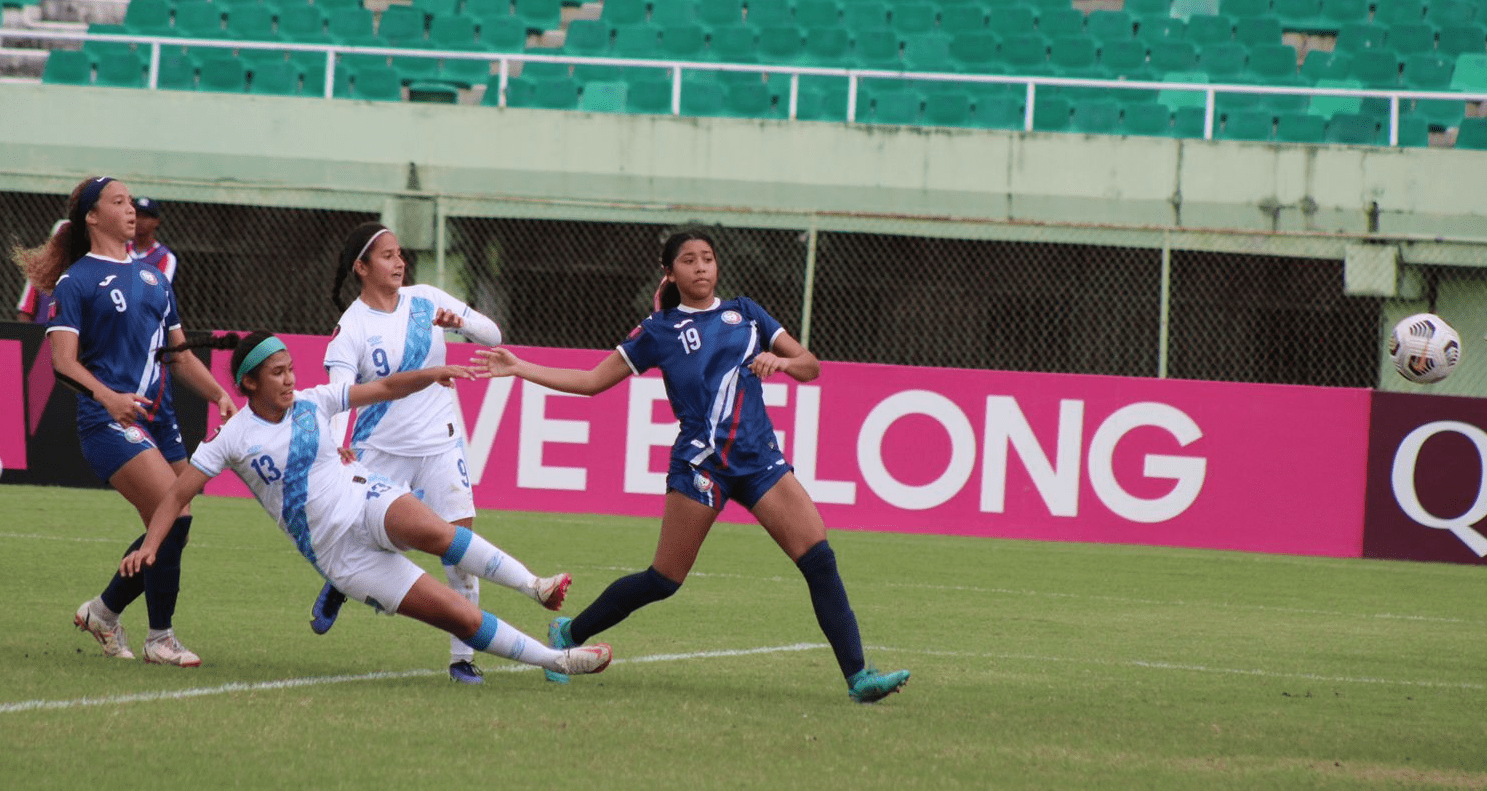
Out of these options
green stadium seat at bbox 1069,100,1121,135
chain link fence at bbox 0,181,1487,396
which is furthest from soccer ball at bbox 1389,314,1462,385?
green stadium seat at bbox 1069,100,1121,135

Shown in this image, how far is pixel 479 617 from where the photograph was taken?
6316mm

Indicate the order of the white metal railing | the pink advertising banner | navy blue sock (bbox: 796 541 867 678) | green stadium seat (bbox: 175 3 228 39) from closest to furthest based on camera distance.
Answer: navy blue sock (bbox: 796 541 867 678), the pink advertising banner, the white metal railing, green stadium seat (bbox: 175 3 228 39)

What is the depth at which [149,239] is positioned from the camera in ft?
32.3

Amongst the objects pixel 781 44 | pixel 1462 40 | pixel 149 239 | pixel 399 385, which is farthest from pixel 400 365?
pixel 1462 40

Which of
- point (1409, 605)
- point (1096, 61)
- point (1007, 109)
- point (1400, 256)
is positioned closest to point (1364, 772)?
point (1409, 605)

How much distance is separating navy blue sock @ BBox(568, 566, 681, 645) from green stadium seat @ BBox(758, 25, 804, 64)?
15431mm

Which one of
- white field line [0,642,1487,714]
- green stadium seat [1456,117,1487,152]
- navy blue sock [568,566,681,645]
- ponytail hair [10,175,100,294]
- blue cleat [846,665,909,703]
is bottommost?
white field line [0,642,1487,714]

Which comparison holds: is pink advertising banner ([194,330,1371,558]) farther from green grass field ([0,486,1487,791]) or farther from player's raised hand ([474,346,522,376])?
player's raised hand ([474,346,522,376])

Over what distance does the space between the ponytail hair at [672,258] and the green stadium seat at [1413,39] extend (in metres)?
17.2

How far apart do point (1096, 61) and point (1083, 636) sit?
45.4ft

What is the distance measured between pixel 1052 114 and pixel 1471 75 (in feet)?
17.2

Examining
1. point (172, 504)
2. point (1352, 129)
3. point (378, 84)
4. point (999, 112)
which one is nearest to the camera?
point (172, 504)

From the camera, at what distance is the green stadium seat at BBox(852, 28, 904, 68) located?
21.5m

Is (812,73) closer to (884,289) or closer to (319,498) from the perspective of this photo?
(884,289)
